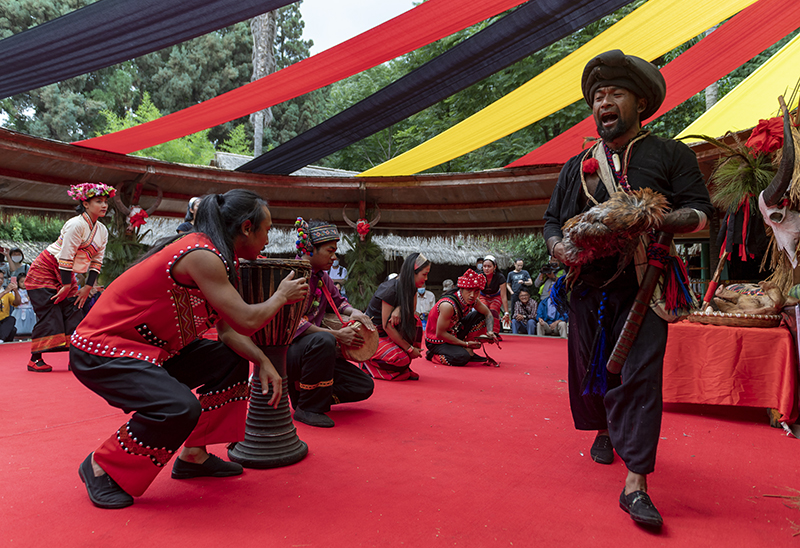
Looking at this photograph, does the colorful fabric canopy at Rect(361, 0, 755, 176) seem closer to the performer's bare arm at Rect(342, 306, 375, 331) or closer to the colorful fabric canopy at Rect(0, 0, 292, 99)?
the colorful fabric canopy at Rect(0, 0, 292, 99)

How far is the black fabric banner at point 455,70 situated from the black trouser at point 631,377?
3.64m

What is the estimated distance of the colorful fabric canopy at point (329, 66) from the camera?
5070 millimetres

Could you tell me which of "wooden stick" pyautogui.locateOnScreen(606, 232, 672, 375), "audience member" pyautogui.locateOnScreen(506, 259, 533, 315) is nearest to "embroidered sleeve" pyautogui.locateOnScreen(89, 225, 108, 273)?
"wooden stick" pyautogui.locateOnScreen(606, 232, 672, 375)

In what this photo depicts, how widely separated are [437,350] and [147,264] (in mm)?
4067

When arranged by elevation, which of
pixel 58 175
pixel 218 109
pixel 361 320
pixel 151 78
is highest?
pixel 151 78

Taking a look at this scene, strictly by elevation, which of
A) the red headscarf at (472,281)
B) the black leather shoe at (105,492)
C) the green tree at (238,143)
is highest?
the green tree at (238,143)

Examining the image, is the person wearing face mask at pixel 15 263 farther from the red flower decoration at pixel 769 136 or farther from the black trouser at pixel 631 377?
the red flower decoration at pixel 769 136

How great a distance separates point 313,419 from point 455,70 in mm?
4325

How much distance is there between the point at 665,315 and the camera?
6.19ft

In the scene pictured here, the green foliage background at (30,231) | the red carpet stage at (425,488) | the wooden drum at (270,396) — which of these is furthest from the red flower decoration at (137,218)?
the green foliage background at (30,231)

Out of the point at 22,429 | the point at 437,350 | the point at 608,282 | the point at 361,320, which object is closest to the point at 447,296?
the point at 437,350

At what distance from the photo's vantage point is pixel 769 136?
315 centimetres

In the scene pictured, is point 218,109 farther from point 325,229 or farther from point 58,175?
point 325,229

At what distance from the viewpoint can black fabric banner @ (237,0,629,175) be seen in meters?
4.92
